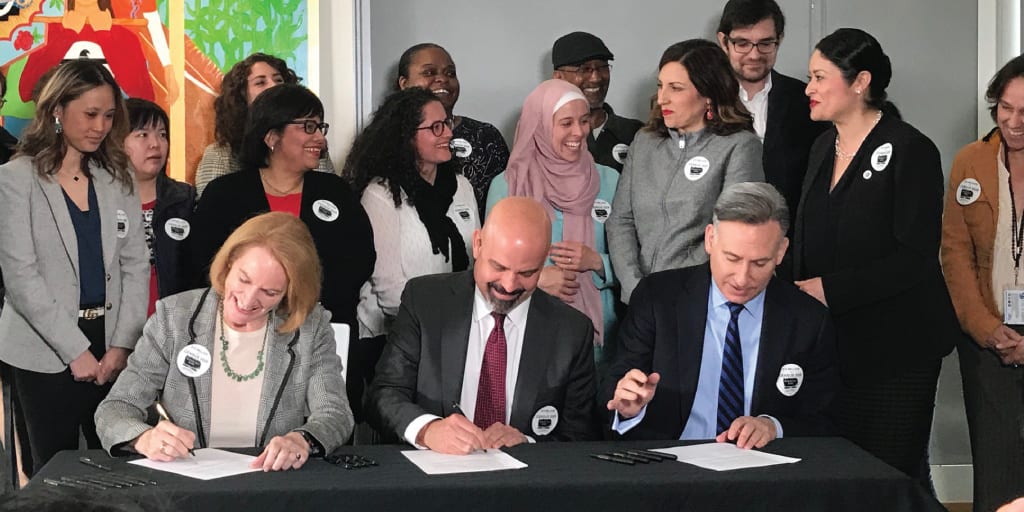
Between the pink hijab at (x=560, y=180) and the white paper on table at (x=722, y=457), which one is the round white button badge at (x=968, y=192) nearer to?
the pink hijab at (x=560, y=180)

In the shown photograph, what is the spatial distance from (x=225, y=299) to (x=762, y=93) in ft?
7.68

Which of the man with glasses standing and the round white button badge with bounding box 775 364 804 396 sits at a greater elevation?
the man with glasses standing

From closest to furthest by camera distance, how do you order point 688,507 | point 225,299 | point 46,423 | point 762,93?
point 688,507 → point 225,299 → point 46,423 → point 762,93

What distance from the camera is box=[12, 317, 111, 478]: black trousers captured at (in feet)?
11.6

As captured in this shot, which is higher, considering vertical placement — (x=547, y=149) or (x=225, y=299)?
(x=547, y=149)

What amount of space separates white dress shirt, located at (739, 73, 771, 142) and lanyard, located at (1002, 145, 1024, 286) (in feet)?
2.82

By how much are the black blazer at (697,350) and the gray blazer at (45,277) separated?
Result: 5.45ft

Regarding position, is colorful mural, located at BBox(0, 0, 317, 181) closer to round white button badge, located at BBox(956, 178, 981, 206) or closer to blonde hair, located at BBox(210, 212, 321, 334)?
blonde hair, located at BBox(210, 212, 321, 334)

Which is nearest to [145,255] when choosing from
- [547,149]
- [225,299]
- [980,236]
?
[225,299]

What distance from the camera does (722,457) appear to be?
261 centimetres

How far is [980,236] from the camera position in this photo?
4195 millimetres

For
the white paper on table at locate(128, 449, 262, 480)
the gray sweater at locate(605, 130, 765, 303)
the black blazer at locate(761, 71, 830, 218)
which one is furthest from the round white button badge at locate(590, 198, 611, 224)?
the white paper on table at locate(128, 449, 262, 480)

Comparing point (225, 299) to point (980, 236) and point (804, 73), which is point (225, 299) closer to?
point (980, 236)

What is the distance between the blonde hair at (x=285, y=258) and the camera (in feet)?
9.67
